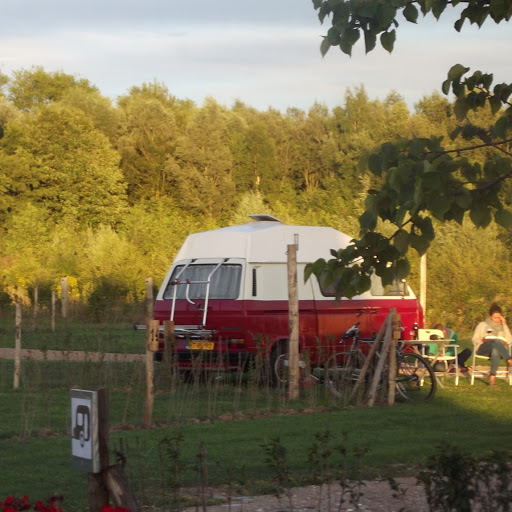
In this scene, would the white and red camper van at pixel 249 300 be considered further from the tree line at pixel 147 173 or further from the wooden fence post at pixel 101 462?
the tree line at pixel 147 173

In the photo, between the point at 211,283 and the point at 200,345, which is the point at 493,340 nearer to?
the point at 211,283

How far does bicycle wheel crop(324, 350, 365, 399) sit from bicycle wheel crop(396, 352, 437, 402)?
0.57 m

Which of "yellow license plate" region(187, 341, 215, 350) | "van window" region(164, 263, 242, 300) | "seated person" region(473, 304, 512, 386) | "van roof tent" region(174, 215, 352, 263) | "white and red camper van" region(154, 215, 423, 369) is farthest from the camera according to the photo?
"van roof tent" region(174, 215, 352, 263)

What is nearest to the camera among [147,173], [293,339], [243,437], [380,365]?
[243,437]

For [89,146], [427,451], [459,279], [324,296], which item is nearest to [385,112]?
[89,146]

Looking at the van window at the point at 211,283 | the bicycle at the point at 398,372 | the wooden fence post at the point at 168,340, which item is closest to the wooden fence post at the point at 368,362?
the bicycle at the point at 398,372

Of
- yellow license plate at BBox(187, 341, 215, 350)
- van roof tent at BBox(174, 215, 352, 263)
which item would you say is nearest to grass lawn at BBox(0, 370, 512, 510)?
yellow license plate at BBox(187, 341, 215, 350)

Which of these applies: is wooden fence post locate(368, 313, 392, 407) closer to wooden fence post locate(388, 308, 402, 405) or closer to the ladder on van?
wooden fence post locate(388, 308, 402, 405)

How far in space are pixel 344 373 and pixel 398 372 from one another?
0.81m

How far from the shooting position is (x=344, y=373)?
15.1 metres

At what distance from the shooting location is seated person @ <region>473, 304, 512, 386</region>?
1752 centimetres

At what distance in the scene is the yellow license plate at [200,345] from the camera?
1678 centimetres

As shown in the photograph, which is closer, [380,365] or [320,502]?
[320,502]

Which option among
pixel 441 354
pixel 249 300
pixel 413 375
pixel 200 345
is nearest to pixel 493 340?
pixel 441 354
